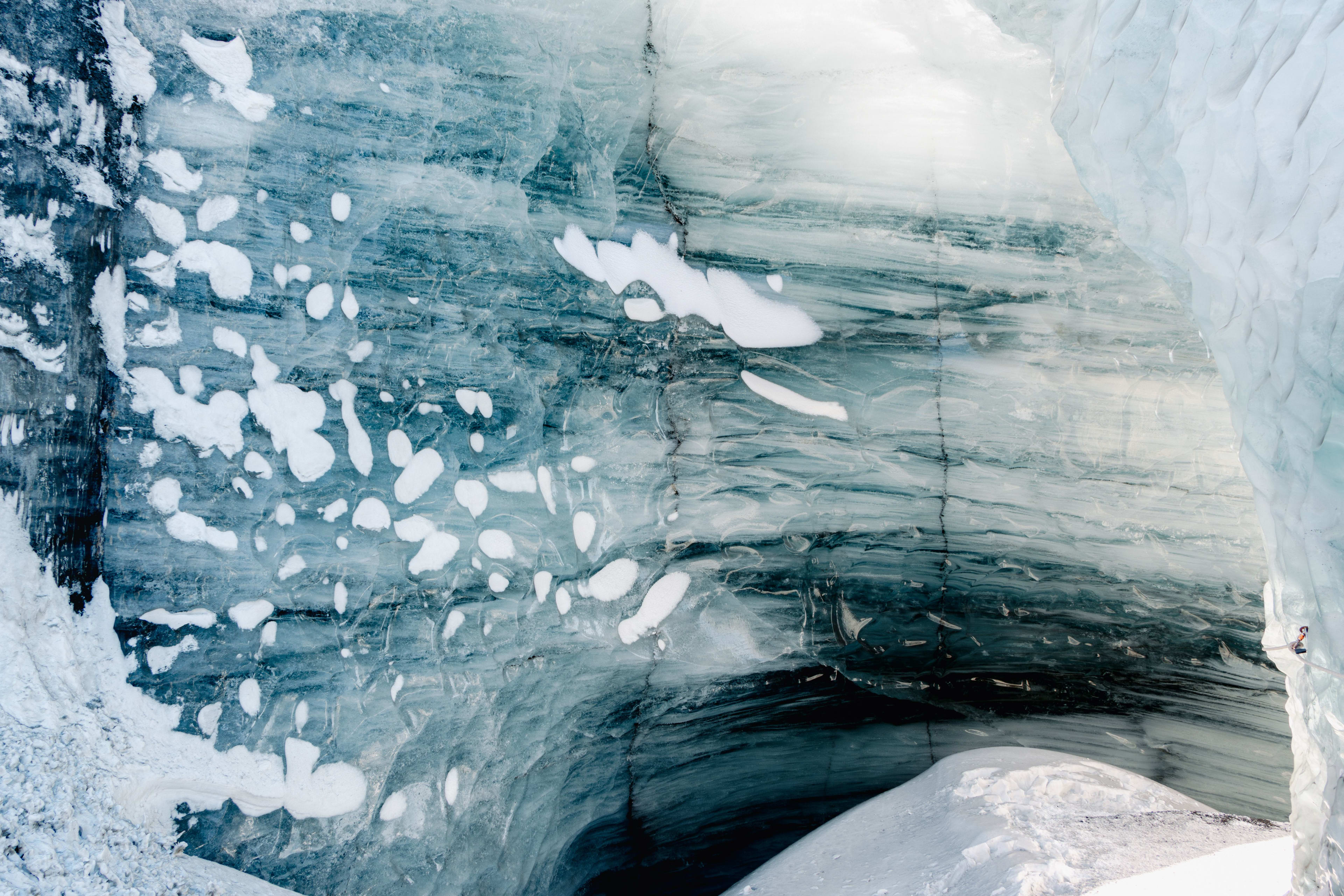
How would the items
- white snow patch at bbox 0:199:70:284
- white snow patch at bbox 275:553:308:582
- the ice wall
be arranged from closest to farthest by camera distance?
1. the ice wall
2. white snow patch at bbox 0:199:70:284
3. white snow patch at bbox 275:553:308:582

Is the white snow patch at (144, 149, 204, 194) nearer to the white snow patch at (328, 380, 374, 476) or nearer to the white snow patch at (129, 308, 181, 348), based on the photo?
the white snow patch at (129, 308, 181, 348)

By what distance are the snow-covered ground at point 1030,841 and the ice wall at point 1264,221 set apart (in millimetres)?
114

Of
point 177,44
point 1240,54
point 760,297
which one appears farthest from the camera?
point 760,297

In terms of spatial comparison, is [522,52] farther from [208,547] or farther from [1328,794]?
[1328,794]

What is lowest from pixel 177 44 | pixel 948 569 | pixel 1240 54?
pixel 948 569

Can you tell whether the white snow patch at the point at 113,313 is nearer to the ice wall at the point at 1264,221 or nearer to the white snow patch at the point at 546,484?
the white snow patch at the point at 546,484

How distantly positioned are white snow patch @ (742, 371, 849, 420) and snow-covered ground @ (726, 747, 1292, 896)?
60 cm

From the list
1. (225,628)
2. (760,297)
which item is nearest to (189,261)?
(225,628)

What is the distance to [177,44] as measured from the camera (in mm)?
980

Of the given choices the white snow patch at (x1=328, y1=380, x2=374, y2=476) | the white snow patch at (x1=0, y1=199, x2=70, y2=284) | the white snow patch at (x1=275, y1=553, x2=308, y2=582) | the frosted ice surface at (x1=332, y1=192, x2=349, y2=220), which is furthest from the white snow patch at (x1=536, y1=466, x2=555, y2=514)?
the white snow patch at (x1=0, y1=199, x2=70, y2=284)

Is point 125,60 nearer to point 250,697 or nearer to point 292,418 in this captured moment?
point 292,418

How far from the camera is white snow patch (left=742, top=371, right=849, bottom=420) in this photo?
1114 millimetres

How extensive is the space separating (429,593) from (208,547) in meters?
0.33

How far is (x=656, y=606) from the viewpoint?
3.67ft
